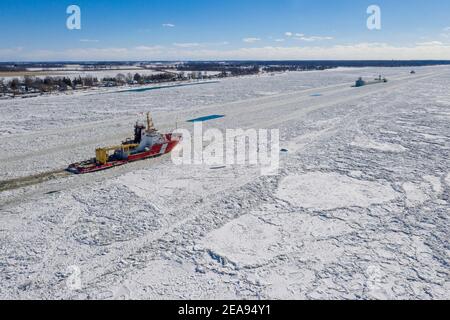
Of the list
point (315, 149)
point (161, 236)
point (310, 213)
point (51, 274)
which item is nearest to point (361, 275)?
point (310, 213)

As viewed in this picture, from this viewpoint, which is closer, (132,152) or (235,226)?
(235,226)

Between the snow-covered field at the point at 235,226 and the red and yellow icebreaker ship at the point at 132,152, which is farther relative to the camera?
the red and yellow icebreaker ship at the point at 132,152

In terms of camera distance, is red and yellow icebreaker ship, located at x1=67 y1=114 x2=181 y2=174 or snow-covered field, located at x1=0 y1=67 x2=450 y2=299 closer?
snow-covered field, located at x1=0 y1=67 x2=450 y2=299

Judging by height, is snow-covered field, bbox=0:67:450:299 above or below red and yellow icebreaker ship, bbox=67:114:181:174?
below
